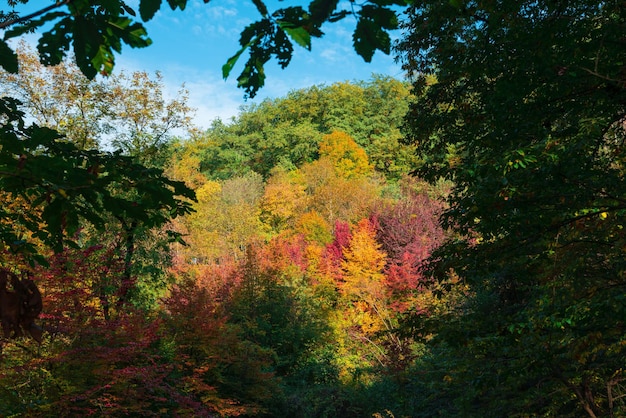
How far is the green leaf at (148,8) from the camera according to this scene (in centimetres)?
138

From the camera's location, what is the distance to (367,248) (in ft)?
61.1

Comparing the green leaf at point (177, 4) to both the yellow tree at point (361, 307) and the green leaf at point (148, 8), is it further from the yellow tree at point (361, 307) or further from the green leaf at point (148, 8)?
the yellow tree at point (361, 307)

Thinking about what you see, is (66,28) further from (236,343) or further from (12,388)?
(236,343)

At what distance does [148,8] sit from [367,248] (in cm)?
1758

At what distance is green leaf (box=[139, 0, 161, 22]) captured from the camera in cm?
138

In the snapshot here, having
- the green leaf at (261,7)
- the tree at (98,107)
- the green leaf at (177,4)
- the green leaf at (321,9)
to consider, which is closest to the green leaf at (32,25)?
the green leaf at (177,4)

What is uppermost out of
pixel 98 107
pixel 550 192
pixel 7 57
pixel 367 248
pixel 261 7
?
pixel 98 107

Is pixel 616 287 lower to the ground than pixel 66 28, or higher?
lower

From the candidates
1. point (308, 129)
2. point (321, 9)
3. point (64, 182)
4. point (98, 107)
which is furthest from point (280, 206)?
point (321, 9)

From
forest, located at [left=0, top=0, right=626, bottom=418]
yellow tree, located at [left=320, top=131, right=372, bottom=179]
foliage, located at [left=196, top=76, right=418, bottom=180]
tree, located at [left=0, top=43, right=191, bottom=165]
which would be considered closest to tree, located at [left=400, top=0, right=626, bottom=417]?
forest, located at [left=0, top=0, right=626, bottom=418]

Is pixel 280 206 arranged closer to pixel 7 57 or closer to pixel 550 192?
pixel 550 192

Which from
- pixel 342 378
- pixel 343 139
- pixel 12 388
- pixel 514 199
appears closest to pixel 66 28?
pixel 514 199

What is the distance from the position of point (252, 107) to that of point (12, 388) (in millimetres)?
43416

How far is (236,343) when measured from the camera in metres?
10.5
